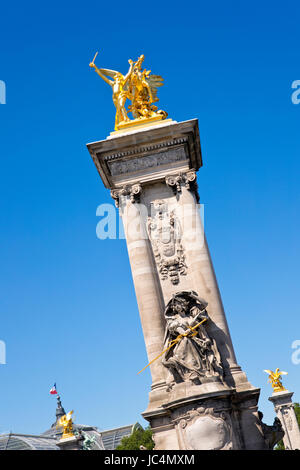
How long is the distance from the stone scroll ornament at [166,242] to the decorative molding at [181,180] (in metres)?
0.66

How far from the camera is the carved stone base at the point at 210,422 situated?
52.9ft

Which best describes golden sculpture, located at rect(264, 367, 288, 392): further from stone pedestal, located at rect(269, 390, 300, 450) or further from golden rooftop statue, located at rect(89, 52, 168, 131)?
golden rooftop statue, located at rect(89, 52, 168, 131)

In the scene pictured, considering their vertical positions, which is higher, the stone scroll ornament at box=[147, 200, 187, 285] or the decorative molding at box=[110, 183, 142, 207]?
the decorative molding at box=[110, 183, 142, 207]

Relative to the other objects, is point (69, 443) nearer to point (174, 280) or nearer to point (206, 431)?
point (174, 280)

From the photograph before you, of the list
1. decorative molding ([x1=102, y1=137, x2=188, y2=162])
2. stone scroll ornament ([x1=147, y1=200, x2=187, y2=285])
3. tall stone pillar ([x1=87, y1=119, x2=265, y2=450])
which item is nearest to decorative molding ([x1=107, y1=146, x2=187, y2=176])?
tall stone pillar ([x1=87, y1=119, x2=265, y2=450])

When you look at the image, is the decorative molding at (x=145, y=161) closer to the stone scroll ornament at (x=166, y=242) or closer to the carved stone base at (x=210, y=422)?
the stone scroll ornament at (x=166, y=242)

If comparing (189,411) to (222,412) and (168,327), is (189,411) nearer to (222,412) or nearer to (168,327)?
(222,412)

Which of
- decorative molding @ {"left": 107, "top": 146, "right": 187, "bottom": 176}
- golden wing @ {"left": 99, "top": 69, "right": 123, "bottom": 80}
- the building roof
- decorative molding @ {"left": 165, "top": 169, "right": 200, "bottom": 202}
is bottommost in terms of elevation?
decorative molding @ {"left": 165, "top": 169, "right": 200, "bottom": 202}

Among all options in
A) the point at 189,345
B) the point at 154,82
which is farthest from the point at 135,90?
the point at 189,345

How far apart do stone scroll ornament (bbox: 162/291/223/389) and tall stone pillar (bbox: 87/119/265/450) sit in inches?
1.3

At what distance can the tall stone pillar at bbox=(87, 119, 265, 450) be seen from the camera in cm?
1639

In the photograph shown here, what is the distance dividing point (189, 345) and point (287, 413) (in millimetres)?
22234

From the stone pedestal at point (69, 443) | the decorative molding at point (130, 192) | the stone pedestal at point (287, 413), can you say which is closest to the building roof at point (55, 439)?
the stone pedestal at point (69, 443)
